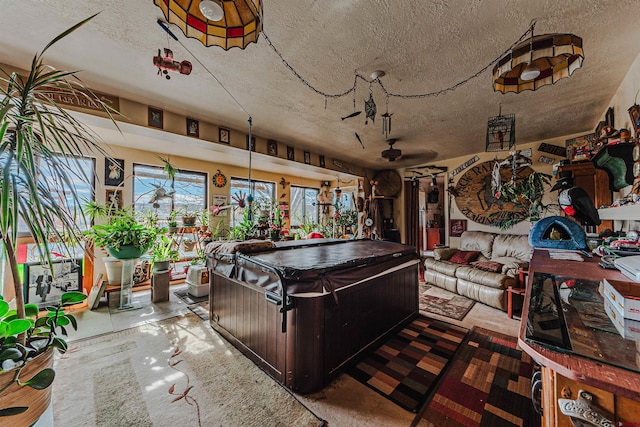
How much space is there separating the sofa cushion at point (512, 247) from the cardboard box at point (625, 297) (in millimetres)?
4015

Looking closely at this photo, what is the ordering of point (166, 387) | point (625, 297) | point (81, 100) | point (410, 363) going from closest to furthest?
1. point (625, 297)
2. point (166, 387)
3. point (410, 363)
4. point (81, 100)

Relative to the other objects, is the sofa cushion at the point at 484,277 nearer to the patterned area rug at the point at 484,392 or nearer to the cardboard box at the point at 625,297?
the patterned area rug at the point at 484,392

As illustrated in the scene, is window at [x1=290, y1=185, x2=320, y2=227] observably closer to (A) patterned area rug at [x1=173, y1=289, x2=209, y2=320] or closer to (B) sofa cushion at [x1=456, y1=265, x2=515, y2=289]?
(A) patterned area rug at [x1=173, y1=289, x2=209, y2=320]

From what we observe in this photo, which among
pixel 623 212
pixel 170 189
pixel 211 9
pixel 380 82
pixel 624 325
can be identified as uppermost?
pixel 380 82

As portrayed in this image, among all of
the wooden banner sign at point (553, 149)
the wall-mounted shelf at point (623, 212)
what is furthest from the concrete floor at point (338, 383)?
the wooden banner sign at point (553, 149)

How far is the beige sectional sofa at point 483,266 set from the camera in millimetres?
3434

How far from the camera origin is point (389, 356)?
7.34 feet

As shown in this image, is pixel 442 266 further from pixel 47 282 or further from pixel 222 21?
pixel 47 282

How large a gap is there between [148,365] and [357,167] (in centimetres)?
538

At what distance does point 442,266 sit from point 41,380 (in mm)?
4765

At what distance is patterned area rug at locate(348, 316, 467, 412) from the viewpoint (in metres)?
1.80

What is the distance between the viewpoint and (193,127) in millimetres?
3262

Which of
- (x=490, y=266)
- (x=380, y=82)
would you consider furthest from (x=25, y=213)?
(x=490, y=266)

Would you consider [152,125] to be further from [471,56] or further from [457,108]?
[457,108]
